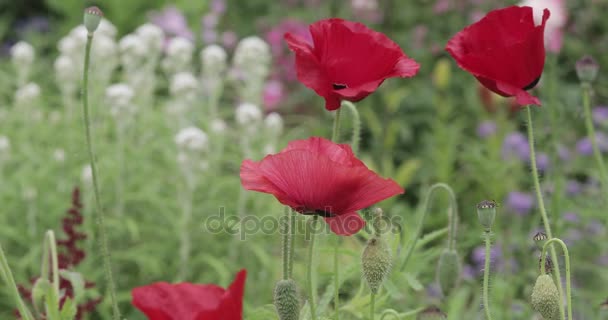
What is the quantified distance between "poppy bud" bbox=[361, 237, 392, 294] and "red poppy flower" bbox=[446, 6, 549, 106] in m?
0.23

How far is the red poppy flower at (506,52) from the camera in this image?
0.98 m

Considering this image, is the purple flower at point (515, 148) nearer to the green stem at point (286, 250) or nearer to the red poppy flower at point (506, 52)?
the red poppy flower at point (506, 52)

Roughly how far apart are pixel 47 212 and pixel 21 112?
676 millimetres

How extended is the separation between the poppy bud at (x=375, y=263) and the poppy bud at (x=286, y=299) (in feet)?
0.31

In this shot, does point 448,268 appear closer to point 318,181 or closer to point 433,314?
point 433,314

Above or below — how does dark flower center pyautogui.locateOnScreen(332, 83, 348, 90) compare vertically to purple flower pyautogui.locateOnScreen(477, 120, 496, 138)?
above

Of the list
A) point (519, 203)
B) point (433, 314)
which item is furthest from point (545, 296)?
point (519, 203)

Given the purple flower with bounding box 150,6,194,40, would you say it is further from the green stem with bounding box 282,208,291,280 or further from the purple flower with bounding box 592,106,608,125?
the green stem with bounding box 282,208,291,280

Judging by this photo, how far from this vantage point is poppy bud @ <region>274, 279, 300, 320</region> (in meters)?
0.88

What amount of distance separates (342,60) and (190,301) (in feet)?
1.07

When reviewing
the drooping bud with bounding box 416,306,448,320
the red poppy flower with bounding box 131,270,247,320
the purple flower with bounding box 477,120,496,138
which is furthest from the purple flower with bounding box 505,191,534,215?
the red poppy flower with bounding box 131,270,247,320

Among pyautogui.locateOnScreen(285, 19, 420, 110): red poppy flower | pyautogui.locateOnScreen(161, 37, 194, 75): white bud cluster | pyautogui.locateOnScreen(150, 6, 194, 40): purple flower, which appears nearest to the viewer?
pyautogui.locateOnScreen(285, 19, 420, 110): red poppy flower

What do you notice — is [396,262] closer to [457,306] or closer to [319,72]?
[319,72]

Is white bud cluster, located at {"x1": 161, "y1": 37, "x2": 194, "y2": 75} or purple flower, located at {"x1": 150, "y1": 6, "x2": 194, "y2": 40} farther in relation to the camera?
purple flower, located at {"x1": 150, "y1": 6, "x2": 194, "y2": 40}
